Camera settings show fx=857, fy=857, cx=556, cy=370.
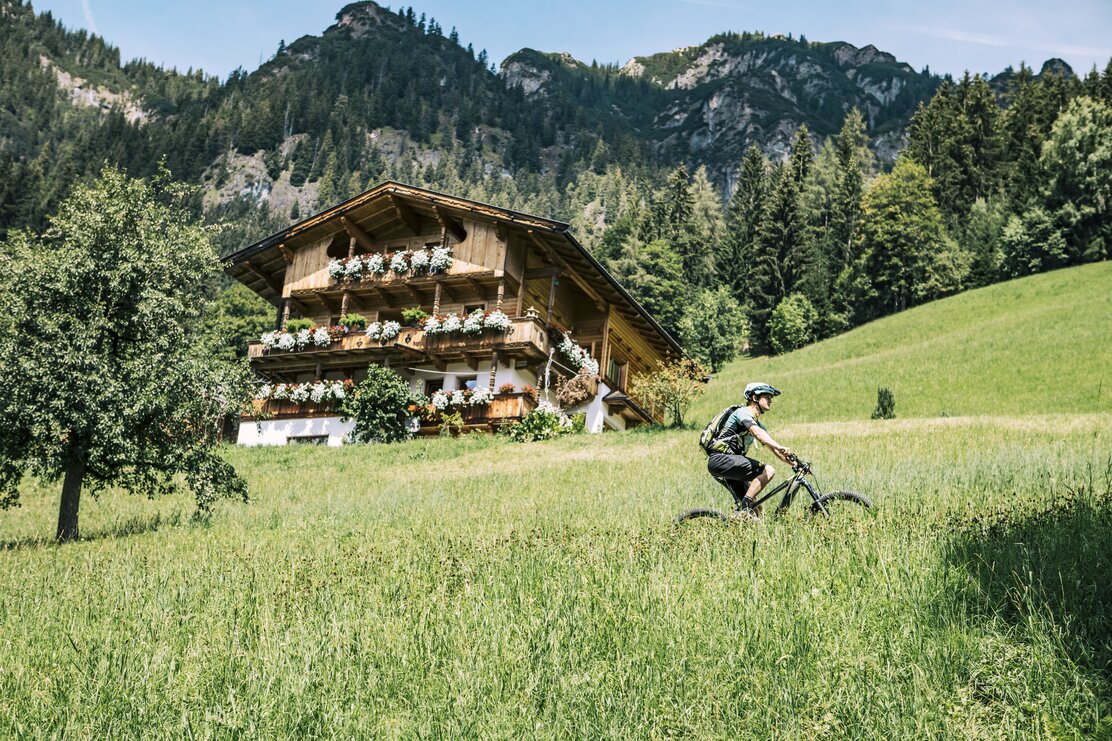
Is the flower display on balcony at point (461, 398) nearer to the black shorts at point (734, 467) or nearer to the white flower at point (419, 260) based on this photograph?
the white flower at point (419, 260)

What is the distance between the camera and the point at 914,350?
48219mm

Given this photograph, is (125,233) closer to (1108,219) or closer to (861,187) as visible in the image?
(1108,219)

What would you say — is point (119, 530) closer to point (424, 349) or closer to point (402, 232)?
point (424, 349)

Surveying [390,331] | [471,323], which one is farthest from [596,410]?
[390,331]

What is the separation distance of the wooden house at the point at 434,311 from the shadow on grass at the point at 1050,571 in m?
22.9

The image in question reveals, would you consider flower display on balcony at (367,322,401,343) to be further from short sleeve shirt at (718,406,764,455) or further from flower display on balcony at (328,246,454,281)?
short sleeve shirt at (718,406,764,455)

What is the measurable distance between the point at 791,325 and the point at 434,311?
44173 millimetres

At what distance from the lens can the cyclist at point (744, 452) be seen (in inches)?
363

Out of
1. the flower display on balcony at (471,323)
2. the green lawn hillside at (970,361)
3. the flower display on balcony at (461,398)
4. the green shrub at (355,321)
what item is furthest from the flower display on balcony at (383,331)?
the green lawn hillside at (970,361)

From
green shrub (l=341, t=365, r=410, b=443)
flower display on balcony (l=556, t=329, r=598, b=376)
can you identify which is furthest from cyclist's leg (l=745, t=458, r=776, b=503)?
flower display on balcony (l=556, t=329, r=598, b=376)

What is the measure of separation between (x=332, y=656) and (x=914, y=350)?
158 feet

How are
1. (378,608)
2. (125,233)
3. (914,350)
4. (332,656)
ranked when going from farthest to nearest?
(914,350) → (125,233) → (378,608) → (332,656)

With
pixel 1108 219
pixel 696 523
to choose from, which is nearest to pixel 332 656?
pixel 696 523

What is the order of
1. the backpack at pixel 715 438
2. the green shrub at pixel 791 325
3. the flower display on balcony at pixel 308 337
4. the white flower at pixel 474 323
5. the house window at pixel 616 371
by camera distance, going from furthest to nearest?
the green shrub at pixel 791 325, the house window at pixel 616 371, the flower display on balcony at pixel 308 337, the white flower at pixel 474 323, the backpack at pixel 715 438
